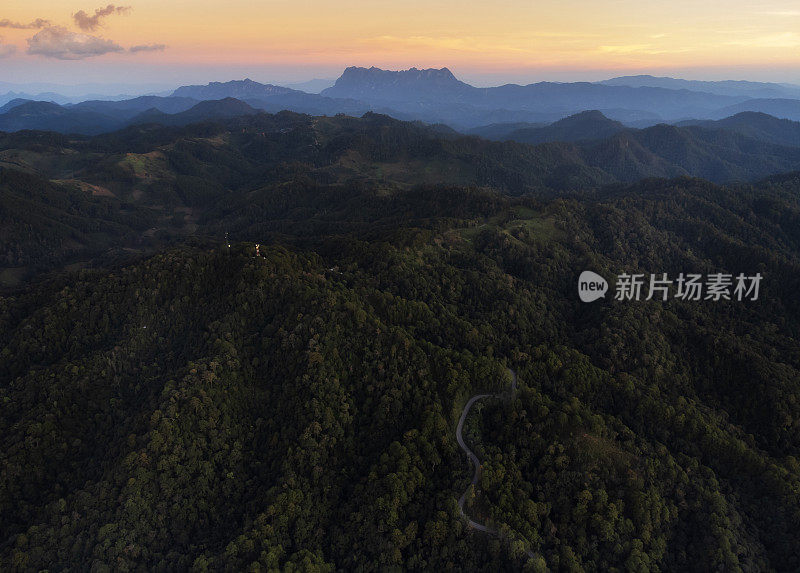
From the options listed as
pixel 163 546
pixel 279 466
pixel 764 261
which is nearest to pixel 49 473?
pixel 163 546

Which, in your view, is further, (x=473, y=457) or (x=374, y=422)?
(x=374, y=422)

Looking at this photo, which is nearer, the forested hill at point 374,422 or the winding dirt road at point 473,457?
the forested hill at point 374,422

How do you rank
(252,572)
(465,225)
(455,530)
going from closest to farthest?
(252,572)
(455,530)
(465,225)

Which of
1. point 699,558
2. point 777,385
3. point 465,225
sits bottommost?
point 699,558

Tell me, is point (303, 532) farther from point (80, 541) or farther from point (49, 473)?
point (49, 473)

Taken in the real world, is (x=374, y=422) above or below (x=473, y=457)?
above

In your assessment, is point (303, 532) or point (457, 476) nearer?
point (303, 532)

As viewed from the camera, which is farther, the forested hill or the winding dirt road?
the winding dirt road

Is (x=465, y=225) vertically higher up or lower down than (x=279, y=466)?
higher up
